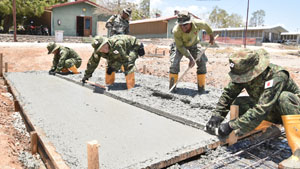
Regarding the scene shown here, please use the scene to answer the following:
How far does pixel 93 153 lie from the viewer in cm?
171

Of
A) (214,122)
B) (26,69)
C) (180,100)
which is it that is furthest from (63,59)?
(214,122)

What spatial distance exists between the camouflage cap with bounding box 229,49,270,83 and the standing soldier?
212 cm

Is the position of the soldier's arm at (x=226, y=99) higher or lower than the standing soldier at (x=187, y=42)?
lower

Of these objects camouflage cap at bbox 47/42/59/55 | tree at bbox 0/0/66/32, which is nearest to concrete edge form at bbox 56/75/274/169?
camouflage cap at bbox 47/42/59/55

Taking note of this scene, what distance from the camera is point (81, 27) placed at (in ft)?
63.1

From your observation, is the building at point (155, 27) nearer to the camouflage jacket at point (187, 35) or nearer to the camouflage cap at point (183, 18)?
the camouflage jacket at point (187, 35)

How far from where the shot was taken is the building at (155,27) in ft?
70.3

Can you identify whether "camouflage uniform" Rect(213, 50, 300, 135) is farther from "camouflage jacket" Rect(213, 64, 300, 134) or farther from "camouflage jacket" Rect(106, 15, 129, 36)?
"camouflage jacket" Rect(106, 15, 129, 36)

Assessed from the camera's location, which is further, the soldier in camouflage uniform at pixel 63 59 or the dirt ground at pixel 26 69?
the soldier in camouflage uniform at pixel 63 59

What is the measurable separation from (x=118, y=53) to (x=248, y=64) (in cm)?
296

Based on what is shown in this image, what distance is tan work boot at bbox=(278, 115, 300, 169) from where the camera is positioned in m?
2.02

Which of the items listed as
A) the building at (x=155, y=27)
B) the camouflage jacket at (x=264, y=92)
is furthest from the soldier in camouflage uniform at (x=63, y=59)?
the building at (x=155, y=27)

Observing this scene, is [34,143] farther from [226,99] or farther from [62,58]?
[62,58]

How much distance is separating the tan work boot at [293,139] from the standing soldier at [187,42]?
2447 millimetres
